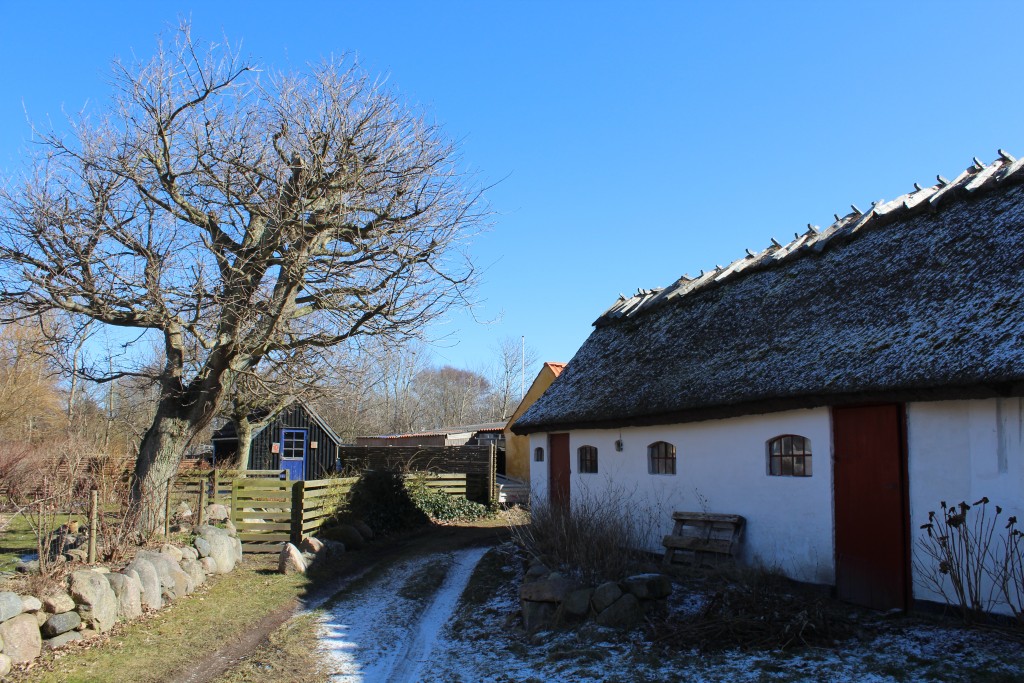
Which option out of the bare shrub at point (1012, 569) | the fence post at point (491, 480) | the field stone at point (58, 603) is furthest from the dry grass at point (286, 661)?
the fence post at point (491, 480)

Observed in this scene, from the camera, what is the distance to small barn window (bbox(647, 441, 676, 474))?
11953 millimetres

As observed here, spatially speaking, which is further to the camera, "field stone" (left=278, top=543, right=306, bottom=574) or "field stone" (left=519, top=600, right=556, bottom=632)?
"field stone" (left=278, top=543, right=306, bottom=574)

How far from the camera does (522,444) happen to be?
3119 cm

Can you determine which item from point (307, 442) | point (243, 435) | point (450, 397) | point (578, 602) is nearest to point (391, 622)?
point (578, 602)

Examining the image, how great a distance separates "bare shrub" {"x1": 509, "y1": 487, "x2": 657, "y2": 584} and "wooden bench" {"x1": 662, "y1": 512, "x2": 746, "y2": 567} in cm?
69

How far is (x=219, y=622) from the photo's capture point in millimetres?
9250

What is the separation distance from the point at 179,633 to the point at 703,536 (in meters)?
6.95

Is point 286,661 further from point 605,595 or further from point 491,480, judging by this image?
point 491,480

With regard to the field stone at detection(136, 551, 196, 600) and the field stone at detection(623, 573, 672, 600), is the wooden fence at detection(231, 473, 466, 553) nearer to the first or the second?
the field stone at detection(136, 551, 196, 600)

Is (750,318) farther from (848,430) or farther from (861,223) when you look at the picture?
(848,430)

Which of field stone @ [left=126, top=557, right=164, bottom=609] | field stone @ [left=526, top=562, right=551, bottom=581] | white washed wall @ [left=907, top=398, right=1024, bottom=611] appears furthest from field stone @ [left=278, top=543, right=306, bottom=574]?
white washed wall @ [left=907, top=398, right=1024, bottom=611]

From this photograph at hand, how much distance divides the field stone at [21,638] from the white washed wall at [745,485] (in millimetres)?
8080

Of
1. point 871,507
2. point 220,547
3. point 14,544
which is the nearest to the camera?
point 871,507

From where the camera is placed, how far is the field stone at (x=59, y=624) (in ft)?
24.6
